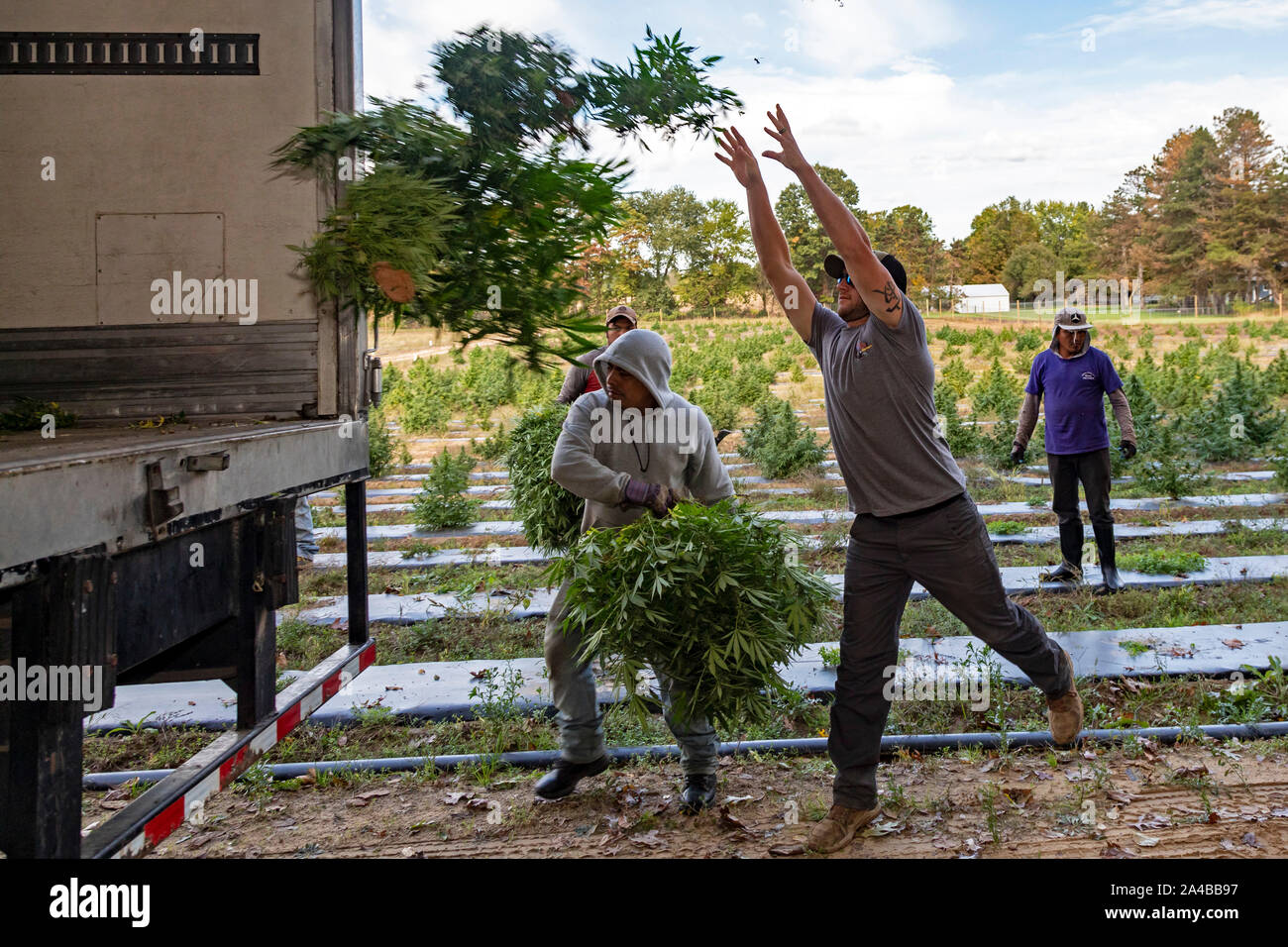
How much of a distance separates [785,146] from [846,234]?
461 millimetres

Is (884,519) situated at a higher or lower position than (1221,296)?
lower

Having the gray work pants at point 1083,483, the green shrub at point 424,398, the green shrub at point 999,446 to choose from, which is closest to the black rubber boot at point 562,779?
the gray work pants at point 1083,483

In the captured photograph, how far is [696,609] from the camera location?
340 cm

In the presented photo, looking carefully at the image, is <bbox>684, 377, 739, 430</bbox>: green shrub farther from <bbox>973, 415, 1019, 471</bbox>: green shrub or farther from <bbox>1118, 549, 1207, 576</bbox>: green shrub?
<bbox>1118, 549, 1207, 576</bbox>: green shrub

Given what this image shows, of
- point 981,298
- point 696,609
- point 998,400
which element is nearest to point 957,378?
point 998,400

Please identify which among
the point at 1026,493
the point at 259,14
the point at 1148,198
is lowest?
the point at 1026,493

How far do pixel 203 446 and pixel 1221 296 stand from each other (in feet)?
183

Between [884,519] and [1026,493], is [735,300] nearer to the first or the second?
[1026,493]

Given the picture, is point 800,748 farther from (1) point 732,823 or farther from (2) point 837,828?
(2) point 837,828

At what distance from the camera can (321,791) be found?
409 cm

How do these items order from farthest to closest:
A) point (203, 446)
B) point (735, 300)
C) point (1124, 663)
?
point (735, 300) < point (1124, 663) < point (203, 446)

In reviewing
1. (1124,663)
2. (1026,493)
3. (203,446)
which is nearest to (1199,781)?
(1124,663)

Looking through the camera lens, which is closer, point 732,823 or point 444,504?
point 732,823

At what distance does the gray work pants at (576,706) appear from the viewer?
3783 mm
